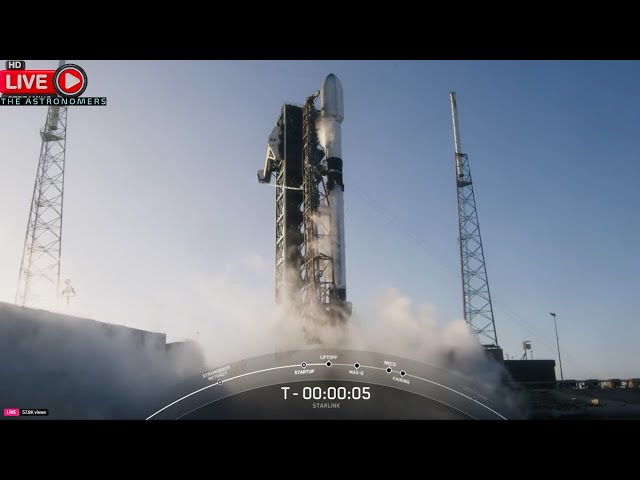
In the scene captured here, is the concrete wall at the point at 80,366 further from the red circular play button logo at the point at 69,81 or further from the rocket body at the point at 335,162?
the rocket body at the point at 335,162

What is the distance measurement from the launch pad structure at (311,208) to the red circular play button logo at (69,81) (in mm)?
11199

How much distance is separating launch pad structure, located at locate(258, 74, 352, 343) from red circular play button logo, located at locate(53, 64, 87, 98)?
1120 centimetres

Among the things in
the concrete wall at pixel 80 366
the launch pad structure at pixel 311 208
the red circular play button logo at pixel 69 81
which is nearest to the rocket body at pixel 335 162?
the launch pad structure at pixel 311 208

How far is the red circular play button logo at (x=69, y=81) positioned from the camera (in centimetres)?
821

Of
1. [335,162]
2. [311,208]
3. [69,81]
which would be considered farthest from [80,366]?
[335,162]

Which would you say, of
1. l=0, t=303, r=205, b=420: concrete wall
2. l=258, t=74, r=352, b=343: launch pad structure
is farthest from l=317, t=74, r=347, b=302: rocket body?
l=0, t=303, r=205, b=420: concrete wall

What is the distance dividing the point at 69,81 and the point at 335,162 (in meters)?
12.8

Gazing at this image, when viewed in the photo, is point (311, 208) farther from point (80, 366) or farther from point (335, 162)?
point (80, 366)

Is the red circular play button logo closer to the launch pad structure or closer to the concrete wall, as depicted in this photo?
the concrete wall

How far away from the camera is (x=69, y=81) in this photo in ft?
27.2

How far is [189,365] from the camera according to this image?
32.3 feet
